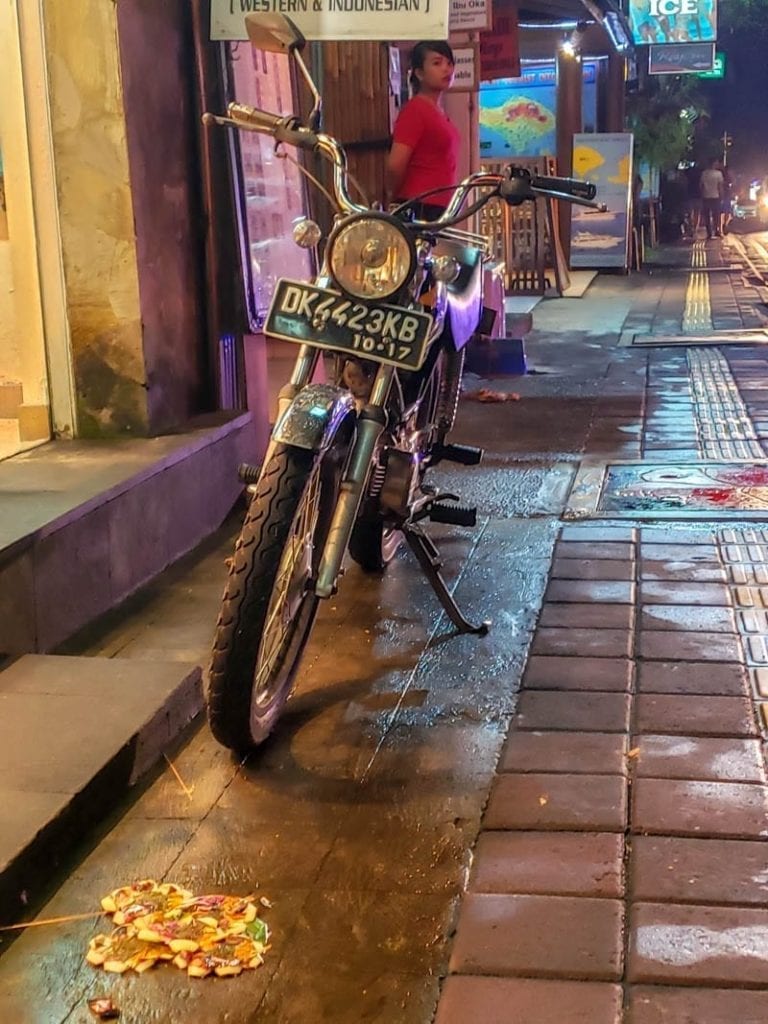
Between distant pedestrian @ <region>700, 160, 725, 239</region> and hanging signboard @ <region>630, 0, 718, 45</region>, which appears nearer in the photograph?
hanging signboard @ <region>630, 0, 718, 45</region>

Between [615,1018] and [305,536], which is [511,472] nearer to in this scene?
[305,536]

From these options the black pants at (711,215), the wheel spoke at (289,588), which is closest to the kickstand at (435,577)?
the wheel spoke at (289,588)

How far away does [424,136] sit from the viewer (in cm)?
588

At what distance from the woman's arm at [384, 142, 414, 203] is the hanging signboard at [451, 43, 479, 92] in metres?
3.16

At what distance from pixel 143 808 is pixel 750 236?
3527cm

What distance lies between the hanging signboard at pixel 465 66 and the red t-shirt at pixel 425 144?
299 cm

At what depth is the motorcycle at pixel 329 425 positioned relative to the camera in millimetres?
2801

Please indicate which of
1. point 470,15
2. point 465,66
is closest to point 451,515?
point 470,15

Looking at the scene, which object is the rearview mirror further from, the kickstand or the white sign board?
the kickstand

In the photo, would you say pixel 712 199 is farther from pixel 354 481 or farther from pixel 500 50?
pixel 354 481

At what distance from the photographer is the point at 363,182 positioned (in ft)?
26.4

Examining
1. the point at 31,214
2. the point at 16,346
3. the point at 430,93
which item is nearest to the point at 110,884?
the point at 31,214

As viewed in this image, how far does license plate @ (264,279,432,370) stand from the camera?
310 cm

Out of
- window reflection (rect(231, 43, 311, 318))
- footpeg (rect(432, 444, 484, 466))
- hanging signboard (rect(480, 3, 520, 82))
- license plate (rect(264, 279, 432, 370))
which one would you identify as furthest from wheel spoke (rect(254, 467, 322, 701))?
hanging signboard (rect(480, 3, 520, 82))
